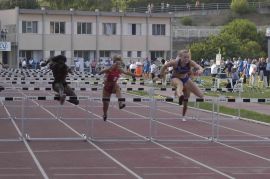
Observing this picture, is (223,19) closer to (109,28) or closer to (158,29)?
(158,29)

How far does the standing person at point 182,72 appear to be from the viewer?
17016 mm

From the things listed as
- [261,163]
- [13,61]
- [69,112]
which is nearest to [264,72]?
[69,112]

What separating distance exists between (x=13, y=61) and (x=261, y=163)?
69006 mm

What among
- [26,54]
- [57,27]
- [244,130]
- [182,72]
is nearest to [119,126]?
[244,130]

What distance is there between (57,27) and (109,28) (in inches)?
243

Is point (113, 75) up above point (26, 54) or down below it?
below

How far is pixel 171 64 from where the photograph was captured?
17.0m

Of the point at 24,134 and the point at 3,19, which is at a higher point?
the point at 3,19

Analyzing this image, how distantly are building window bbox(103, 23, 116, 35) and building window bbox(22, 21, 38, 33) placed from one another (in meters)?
8.13

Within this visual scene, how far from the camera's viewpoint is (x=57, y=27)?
8212cm

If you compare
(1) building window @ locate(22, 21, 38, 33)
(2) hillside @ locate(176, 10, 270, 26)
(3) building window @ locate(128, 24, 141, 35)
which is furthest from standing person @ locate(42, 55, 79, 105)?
(2) hillside @ locate(176, 10, 270, 26)

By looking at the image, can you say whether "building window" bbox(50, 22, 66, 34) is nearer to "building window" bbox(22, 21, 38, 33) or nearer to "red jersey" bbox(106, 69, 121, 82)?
"building window" bbox(22, 21, 38, 33)

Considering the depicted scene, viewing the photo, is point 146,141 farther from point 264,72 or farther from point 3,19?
point 3,19

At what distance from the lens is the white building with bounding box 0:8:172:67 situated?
263 ft
